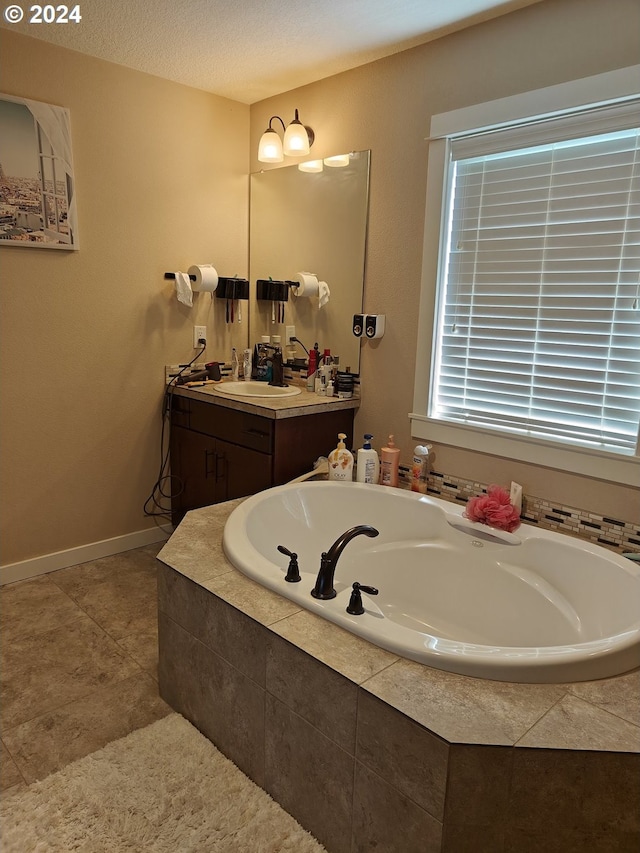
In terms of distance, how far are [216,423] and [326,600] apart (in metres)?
1.54

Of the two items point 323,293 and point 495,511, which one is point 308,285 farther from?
point 495,511

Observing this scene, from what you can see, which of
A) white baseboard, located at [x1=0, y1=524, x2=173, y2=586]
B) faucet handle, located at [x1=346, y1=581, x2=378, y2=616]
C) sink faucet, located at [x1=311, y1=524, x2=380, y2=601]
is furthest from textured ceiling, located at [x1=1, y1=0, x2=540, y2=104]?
A: white baseboard, located at [x1=0, y1=524, x2=173, y2=586]

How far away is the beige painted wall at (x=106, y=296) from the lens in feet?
9.02

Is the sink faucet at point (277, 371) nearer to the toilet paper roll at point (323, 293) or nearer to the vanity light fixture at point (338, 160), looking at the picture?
the toilet paper roll at point (323, 293)

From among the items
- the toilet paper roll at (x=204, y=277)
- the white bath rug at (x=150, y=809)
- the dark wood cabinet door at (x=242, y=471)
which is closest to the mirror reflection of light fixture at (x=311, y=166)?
the toilet paper roll at (x=204, y=277)

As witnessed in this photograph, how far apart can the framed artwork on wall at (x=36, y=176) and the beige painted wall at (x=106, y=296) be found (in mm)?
56

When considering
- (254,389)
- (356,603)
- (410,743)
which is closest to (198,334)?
(254,389)

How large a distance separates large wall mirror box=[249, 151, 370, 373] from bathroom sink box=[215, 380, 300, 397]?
0.84ft

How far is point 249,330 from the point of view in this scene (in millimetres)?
3635

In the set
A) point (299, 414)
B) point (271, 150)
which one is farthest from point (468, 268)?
point (271, 150)

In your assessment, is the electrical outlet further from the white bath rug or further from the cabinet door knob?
the white bath rug

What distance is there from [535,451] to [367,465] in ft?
2.41

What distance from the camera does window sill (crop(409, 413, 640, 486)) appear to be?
2.15 metres

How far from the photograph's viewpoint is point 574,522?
2289mm
